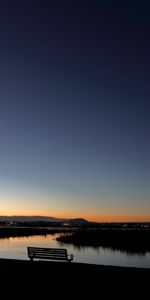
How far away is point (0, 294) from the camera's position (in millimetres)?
11766

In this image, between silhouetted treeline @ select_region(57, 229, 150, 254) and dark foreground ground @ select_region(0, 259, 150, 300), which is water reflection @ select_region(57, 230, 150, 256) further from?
dark foreground ground @ select_region(0, 259, 150, 300)

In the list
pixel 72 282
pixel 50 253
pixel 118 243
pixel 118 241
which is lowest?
pixel 72 282

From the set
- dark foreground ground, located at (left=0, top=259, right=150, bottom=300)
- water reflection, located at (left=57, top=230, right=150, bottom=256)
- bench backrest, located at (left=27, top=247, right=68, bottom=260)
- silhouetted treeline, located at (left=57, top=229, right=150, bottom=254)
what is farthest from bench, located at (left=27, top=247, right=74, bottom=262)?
silhouetted treeline, located at (left=57, top=229, right=150, bottom=254)

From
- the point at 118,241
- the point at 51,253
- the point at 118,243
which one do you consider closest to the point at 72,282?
the point at 51,253

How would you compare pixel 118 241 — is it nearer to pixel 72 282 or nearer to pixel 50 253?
pixel 50 253

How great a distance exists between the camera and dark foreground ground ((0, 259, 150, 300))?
11500mm

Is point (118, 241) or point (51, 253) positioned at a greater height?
point (51, 253)

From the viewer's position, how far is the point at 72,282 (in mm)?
13680

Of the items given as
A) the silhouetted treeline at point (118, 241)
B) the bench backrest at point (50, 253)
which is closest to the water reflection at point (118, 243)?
the silhouetted treeline at point (118, 241)

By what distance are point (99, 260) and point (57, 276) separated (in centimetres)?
2772

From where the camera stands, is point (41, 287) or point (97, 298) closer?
point (97, 298)

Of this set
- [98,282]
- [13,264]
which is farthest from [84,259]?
[98,282]

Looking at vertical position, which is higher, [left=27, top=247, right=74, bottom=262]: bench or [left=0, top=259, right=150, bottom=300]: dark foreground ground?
[left=27, top=247, right=74, bottom=262]: bench

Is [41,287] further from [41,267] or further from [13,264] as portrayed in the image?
[13,264]
